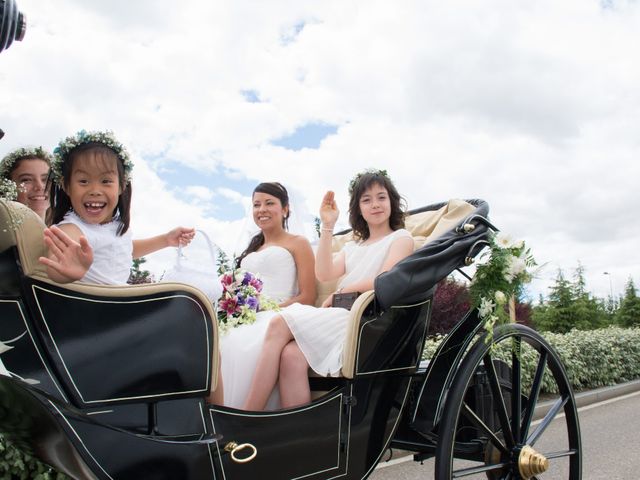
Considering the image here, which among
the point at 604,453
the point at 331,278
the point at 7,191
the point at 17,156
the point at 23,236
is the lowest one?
the point at 604,453

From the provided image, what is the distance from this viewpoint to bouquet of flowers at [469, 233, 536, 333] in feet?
9.16

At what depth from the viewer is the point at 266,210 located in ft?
11.6

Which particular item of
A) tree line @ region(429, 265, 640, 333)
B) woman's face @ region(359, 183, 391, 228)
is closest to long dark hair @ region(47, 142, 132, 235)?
woman's face @ region(359, 183, 391, 228)

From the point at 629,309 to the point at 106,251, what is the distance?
1852 centimetres

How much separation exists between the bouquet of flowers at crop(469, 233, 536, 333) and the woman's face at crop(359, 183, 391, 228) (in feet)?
2.04

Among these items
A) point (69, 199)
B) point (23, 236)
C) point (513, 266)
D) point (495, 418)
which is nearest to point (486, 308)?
point (513, 266)

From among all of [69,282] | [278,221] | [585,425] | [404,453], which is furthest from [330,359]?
[585,425]

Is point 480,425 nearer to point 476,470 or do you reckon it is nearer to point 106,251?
point 476,470

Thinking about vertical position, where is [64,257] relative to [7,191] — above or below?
below

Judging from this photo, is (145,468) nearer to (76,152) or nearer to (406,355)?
(76,152)

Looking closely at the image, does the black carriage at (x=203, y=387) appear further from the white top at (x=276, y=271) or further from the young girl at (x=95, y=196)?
the white top at (x=276, y=271)

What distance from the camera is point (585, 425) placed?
575 cm

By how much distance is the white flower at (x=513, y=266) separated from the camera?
281cm

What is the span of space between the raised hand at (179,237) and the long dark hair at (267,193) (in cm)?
103
